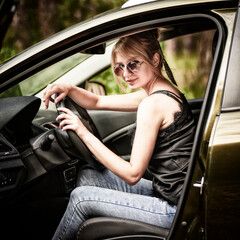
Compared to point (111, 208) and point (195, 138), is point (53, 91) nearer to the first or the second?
point (111, 208)

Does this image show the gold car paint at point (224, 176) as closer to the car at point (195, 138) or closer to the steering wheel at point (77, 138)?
the car at point (195, 138)

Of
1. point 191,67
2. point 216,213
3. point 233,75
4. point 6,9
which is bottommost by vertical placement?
point 191,67

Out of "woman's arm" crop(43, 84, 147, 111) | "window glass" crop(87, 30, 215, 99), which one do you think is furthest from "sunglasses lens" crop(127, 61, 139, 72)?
"window glass" crop(87, 30, 215, 99)

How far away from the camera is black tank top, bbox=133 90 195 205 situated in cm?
162

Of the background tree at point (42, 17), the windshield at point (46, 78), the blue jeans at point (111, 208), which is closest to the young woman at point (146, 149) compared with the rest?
the blue jeans at point (111, 208)

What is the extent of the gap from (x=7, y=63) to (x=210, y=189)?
981 mm

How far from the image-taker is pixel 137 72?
1.81m

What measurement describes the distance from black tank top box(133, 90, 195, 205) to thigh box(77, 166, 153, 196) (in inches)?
13.0

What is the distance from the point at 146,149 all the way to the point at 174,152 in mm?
170

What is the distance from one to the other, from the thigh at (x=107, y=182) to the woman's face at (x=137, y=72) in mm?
534

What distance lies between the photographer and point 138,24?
60.7 inches

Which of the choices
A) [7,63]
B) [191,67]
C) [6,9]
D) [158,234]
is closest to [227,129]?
[158,234]

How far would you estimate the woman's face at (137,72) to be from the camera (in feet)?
5.87

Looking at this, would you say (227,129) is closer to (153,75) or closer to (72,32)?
(153,75)
